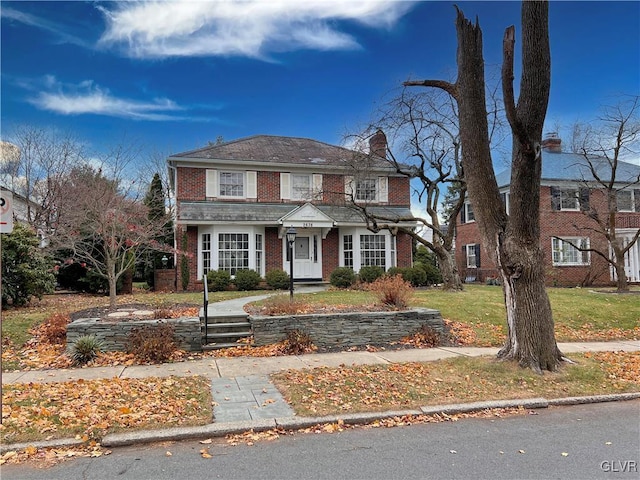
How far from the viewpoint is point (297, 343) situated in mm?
8961

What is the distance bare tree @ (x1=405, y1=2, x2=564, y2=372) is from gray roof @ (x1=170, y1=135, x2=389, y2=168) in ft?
39.7

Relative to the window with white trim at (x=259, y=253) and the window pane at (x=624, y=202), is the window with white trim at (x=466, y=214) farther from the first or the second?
the window with white trim at (x=259, y=253)

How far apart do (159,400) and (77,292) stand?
15.0 meters

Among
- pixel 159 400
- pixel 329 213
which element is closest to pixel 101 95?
pixel 329 213

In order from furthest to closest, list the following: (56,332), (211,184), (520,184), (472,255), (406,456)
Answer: (472,255), (211,184), (56,332), (520,184), (406,456)

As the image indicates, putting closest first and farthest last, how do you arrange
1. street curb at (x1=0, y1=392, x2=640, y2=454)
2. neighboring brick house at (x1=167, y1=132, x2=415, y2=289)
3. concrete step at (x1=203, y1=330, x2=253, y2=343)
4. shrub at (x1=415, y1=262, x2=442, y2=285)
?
street curb at (x1=0, y1=392, x2=640, y2=454)
concrete step at (x1=203, y1=330, x2=253, y2=343)
neighboring brick house at (x1=167, y1=132, x2=415, y2=289)
shrub at (x1=415, y1=262, x2=442, y2=285)

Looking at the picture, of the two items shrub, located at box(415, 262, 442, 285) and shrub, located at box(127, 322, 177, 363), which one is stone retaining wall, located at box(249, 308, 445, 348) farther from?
shrub, located at box(415, 262, 442, 285)

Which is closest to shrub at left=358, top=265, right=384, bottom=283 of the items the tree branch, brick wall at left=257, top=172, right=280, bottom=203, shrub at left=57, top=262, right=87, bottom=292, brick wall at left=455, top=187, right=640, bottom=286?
brick wall at left=257, top=172, right=280, bottom=203

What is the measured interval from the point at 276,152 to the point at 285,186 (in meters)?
2.11

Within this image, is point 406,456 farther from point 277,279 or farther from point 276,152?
point 276,152

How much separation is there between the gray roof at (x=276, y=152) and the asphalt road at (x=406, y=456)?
15.4 metres

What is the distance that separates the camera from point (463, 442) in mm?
4613

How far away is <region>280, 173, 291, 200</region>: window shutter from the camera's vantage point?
2105 cm

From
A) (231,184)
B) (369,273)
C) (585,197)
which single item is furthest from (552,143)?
(231,184)
